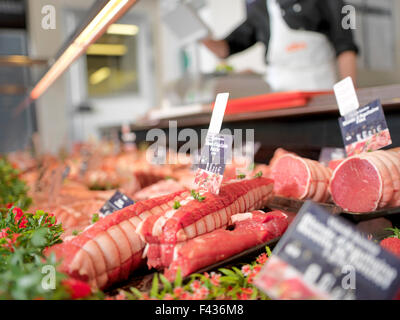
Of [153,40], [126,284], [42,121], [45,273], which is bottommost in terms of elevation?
[126,284]

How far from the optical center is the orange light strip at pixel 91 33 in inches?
61.7

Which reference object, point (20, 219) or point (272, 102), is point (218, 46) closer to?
point (272, 102)

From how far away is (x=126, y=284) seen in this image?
1.14 m

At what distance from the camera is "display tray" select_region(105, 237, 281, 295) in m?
1.10

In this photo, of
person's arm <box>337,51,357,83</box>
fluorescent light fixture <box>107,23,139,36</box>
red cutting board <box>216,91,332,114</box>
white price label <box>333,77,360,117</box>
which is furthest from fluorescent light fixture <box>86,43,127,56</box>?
white price label <box>333,77,360,117</box>

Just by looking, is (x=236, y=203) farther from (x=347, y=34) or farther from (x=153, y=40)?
(x=153, y=40)

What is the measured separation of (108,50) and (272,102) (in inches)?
341

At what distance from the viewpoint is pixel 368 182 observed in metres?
1.47

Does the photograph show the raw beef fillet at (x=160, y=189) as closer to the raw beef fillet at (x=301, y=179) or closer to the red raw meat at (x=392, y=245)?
the raw beef fillet at (x=301, y=179)

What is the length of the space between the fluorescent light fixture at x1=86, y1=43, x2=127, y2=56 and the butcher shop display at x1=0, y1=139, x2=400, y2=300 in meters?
9.21

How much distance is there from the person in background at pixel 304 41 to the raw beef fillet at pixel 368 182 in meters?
2.06

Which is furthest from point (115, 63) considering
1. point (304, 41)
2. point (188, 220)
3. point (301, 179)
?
point (188, 220)
